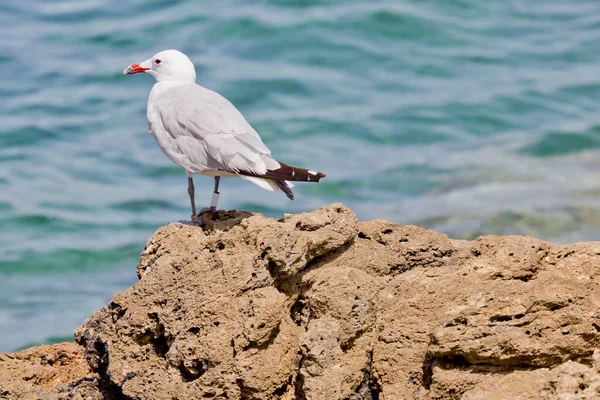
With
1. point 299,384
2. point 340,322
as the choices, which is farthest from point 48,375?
point 340,322

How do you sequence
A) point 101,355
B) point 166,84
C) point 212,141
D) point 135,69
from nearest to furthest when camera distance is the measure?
point 101,355
point 212,141
point 166,84
point 135,69

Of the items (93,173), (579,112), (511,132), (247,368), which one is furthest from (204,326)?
(579,112)

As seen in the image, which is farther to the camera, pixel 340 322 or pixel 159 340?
pixel 159 340

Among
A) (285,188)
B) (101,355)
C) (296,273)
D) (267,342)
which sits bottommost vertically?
(101,355)

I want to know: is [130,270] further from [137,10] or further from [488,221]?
[137,10]

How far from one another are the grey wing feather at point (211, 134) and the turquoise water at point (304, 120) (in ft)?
17.7

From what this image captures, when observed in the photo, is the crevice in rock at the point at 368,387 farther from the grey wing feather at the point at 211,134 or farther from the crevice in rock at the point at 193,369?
the grey wing feather at the point at 211,134

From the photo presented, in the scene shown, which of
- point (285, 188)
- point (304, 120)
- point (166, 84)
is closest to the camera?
point (285, 188)

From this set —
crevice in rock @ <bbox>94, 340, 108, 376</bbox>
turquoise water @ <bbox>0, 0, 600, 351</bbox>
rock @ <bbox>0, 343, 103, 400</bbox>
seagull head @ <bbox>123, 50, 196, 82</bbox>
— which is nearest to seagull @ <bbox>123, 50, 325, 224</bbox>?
seagull head @ <bbox>123, 50, 196, 82</bbox>

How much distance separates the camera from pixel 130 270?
11.4 m

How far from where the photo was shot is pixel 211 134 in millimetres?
5207

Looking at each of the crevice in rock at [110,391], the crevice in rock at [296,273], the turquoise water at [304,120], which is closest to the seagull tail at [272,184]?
the crevice in rock at [296,273]

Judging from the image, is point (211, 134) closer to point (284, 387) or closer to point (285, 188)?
point (285, 188)

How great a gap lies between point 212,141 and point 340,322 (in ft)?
4.76
